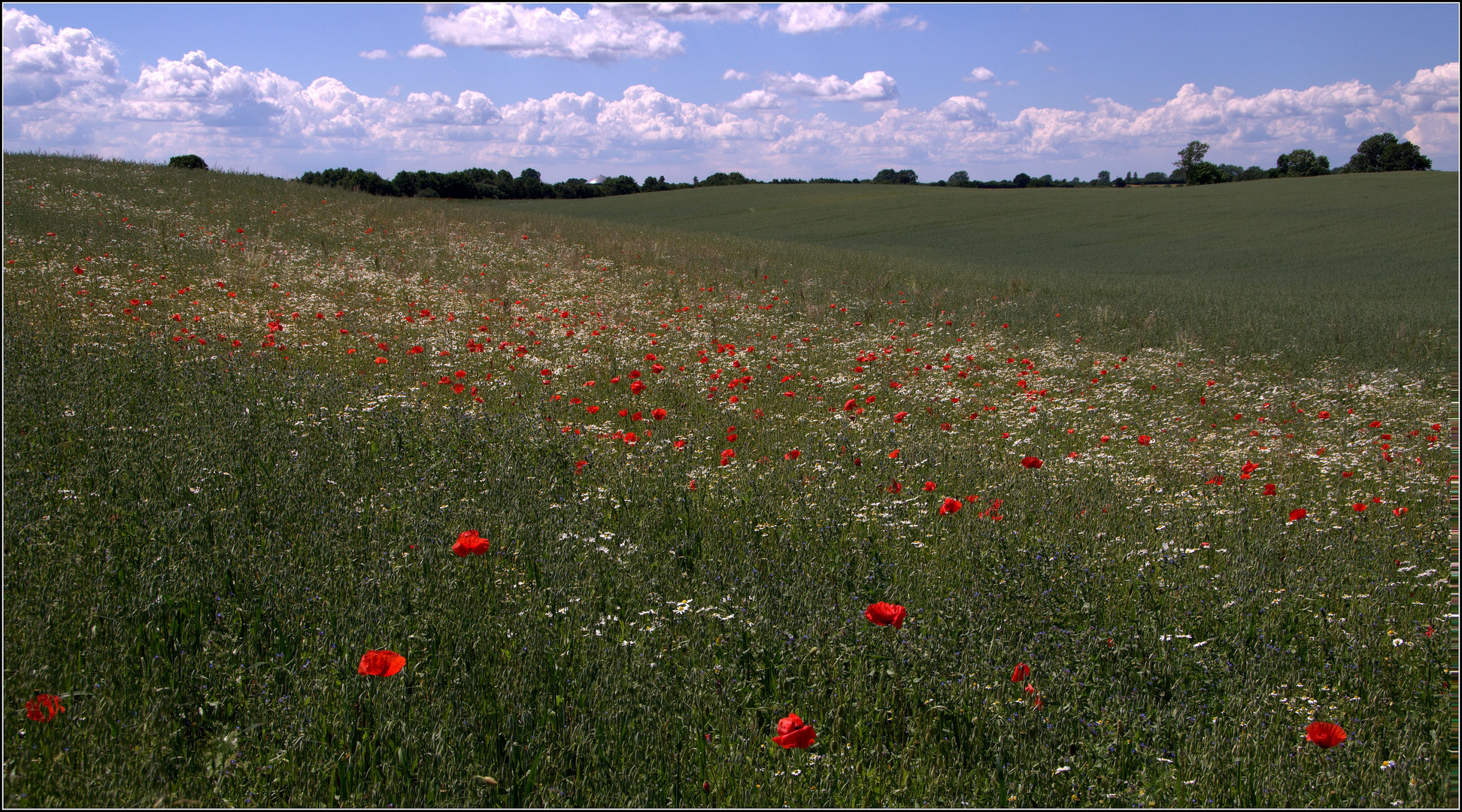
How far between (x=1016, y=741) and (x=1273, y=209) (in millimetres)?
46169

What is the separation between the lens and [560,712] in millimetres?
2342

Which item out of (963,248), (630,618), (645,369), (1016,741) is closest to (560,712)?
(630,618)

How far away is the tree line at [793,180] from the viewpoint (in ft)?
166

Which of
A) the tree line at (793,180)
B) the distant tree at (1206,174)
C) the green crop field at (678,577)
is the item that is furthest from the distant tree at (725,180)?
the green crop field at (678,577)

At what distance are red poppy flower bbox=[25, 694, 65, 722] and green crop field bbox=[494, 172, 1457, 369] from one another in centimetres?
1196

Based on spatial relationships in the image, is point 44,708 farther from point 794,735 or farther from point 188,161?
point 188,161

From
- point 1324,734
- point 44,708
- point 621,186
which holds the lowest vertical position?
point 1324,734

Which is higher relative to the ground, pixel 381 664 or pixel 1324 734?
pixel 381 664

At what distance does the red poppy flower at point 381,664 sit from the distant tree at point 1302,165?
78.9 m

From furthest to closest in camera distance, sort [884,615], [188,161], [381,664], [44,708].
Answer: [188,161] < [884,615] < [381,664] < [44,708]

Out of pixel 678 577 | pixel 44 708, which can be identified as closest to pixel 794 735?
pixel 678 577

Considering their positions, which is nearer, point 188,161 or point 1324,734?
point 1324,734

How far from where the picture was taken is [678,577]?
3219 mm

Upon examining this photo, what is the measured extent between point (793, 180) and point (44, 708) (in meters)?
73.3
